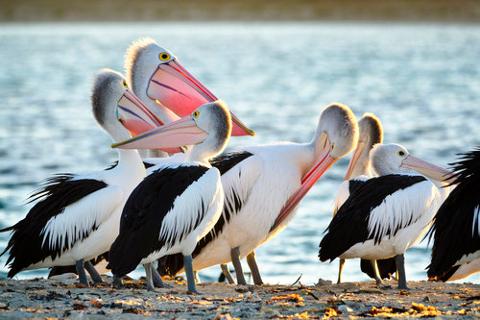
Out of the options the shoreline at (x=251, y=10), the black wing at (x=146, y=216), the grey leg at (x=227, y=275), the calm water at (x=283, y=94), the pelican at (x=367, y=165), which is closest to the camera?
the black wing at (x=146, y=216)

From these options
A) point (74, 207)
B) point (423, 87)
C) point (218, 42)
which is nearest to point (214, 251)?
point (74, 207)

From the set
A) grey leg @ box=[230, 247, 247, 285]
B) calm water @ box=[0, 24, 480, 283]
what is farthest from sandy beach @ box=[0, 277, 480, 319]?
calm water @ box=[0, 24, 480, 283]

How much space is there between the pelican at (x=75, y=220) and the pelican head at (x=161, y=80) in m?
1.50

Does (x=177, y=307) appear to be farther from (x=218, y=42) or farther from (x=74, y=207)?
(x=218, y=42)

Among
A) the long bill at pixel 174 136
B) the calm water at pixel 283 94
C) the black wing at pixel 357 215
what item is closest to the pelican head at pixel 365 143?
the black wing at pixel 357 215

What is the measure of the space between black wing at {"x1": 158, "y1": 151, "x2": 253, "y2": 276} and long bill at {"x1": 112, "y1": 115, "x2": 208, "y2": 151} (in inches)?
17.7

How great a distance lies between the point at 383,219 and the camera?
22.3ft

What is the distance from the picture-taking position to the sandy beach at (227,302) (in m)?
5.39

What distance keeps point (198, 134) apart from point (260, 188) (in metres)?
0.66

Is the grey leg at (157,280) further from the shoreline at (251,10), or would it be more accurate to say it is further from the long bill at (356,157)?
the shoreline at (251,10)

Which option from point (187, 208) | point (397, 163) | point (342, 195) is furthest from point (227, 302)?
point (397, 163)

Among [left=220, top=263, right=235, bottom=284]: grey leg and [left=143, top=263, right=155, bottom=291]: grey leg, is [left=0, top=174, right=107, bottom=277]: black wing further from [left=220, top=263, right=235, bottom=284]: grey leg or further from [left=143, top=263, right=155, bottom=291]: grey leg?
[left=220, top=263, right=235, bottom=284]: grey leg

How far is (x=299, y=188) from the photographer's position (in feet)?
23.9

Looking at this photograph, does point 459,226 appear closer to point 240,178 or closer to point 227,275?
point 240,178
